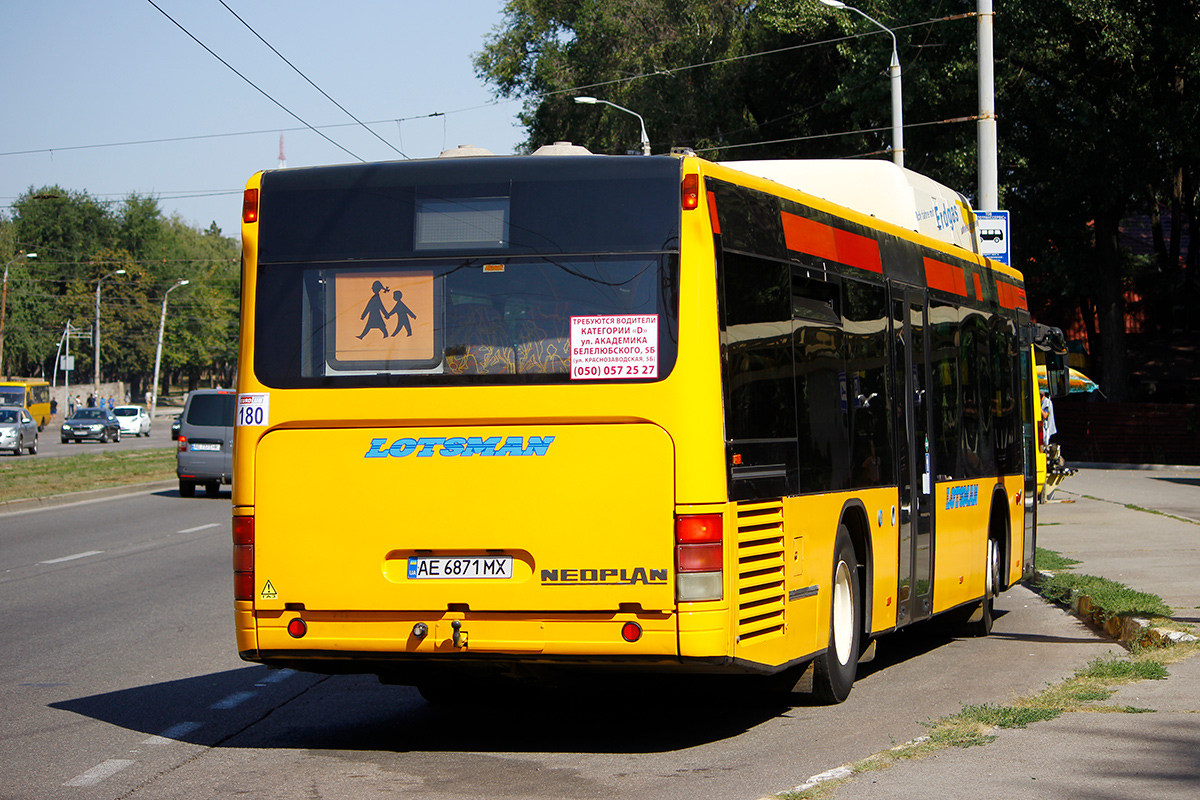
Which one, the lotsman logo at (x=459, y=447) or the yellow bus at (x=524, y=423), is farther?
the lotsman logo at (x=459, y=447)

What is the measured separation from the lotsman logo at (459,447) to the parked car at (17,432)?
155 ft

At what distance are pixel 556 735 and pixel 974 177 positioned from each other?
3221 centimetres

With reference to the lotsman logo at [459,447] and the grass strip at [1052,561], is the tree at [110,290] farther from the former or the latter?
the lotsman logo at [459,447]

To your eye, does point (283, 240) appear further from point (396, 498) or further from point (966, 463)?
point (966, 463)

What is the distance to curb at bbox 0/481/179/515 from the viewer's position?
2645 cm

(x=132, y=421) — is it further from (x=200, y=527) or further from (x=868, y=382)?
(x=868, y=382)

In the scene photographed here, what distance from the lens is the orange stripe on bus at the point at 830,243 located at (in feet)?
26.6

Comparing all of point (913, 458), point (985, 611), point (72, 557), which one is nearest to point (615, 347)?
point (913, 458)

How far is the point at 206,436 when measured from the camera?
29.4 metres

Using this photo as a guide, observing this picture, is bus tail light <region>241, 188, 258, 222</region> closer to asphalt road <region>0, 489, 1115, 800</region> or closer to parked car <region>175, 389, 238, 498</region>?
asphalt road <region>0, 489, 1115, 800</region>

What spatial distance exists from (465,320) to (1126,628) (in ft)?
20.5

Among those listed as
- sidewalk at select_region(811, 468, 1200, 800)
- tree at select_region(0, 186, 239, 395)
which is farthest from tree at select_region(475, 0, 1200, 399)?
tree at select_region(0, 186, 239, 395)

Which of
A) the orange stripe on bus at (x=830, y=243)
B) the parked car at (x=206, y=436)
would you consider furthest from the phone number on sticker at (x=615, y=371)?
the parked car at (x=206, y=436)

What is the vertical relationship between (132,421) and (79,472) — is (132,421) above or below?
above
